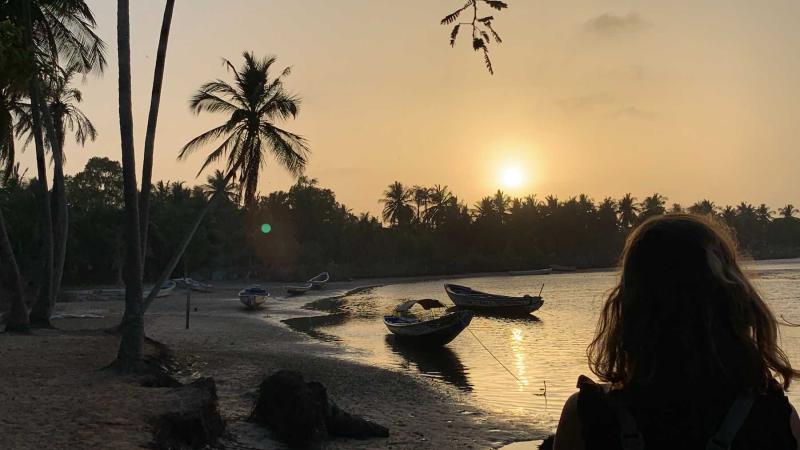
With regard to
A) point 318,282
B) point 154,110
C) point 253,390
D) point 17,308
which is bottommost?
point 253,390

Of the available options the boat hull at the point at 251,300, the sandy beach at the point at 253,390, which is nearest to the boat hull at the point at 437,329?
the sandy beach at the point at 253,390

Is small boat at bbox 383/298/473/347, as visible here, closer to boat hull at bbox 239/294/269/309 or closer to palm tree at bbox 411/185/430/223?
boat hull at bbox 239/294/269/309

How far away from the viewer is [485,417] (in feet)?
41.2

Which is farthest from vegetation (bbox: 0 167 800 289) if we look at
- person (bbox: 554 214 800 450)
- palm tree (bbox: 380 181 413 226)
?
person (bbox: 554 214 800 450)

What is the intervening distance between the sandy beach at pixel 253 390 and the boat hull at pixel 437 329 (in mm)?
3020

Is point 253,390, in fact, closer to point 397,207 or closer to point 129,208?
point 129,208

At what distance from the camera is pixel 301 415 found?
364 inches

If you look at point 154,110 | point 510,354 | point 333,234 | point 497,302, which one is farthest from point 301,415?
point 333,234

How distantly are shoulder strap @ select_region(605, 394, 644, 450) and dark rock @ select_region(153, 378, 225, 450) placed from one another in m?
7.01

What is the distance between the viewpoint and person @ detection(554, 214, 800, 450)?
1419mm

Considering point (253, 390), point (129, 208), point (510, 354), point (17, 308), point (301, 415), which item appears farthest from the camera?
point (510, 354)

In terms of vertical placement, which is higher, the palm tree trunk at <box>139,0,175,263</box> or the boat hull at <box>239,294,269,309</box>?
the palm tree trunk at <box>139,0,175,263</box>

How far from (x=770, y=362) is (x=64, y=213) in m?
20.4

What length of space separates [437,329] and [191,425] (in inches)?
581
